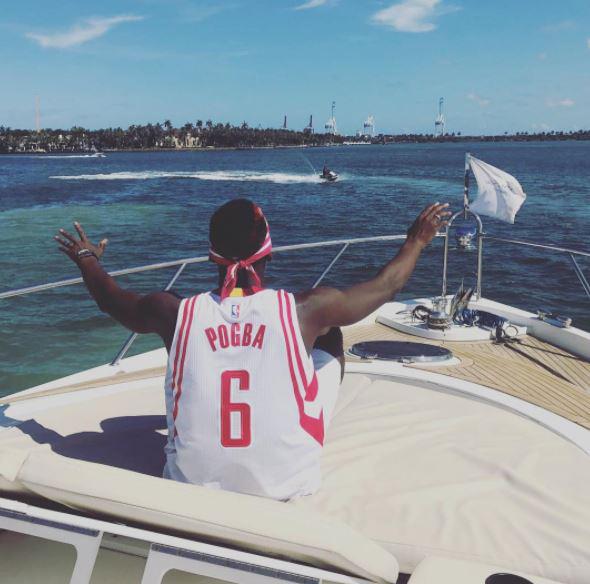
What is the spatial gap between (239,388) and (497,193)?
11.9 ft

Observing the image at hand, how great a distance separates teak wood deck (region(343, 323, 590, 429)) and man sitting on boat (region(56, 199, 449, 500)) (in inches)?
73.4

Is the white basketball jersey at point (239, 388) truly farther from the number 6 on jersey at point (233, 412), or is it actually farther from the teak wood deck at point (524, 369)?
the teak wood deck at point (524, 369)

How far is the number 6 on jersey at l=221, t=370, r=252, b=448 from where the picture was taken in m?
1.85

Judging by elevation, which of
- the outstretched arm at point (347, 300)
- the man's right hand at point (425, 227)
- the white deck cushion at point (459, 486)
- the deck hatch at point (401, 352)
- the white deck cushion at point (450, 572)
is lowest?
the deck hatch at point (401, 352)

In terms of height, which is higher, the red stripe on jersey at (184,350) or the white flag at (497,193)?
the white flag at (497,193)

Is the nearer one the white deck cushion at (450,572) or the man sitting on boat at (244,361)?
the white deck cushion at (450,572)

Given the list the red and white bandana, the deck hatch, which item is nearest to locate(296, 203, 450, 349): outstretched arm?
the red and white bandana

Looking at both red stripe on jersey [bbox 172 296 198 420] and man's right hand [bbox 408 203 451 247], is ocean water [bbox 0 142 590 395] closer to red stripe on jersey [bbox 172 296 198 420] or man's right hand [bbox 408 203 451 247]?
red stripe on jersey [bbox 172 296 198 420]

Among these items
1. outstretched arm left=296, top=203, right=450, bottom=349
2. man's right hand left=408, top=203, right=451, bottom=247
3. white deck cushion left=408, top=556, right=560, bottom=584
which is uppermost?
man's right hand left=408, top=203, right=451, bottom=247

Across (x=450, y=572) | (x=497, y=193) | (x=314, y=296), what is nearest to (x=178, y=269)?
(x=497, y=193)

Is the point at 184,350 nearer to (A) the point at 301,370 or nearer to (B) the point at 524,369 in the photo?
(A) the point at 301,370

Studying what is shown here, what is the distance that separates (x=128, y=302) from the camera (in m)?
2.04

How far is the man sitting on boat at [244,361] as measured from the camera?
6.09ft

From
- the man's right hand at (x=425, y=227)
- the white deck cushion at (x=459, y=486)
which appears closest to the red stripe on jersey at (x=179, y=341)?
the white deck cushion at (x=459, y=486)
